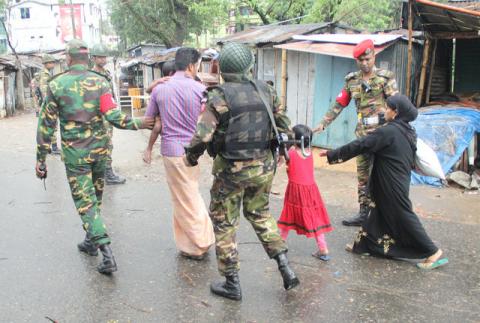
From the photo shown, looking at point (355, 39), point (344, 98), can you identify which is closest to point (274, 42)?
point (355, 39)

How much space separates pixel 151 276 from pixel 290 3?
51.3ft

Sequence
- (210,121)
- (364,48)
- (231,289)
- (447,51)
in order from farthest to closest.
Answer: (447,51), (364,48), (231,289), (210,121)

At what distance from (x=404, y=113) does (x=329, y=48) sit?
14.1 feet

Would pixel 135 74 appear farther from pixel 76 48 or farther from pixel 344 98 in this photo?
pixel 76 48

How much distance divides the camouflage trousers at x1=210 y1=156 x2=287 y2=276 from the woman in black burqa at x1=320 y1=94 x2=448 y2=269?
857 millimetres

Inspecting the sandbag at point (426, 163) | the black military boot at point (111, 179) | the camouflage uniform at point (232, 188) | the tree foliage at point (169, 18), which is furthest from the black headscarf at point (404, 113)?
the tree foliage at point (169, 18)

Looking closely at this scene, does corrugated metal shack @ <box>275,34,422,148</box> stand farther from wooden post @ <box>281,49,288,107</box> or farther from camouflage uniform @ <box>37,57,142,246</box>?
camouflage uniform @ <box>37,57,142,246</box>

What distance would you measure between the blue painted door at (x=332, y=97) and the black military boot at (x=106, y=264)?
5.87 metres

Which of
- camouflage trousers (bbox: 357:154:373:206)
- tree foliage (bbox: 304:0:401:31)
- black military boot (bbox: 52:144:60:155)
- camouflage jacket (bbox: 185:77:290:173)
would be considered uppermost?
tree foliage (bbox: 304:0:401:31)

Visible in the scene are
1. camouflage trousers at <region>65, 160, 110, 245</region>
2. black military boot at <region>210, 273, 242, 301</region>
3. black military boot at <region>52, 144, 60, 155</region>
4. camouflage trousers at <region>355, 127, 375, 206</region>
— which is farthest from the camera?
black military boot at <region>52, 144, 60, 155</region>

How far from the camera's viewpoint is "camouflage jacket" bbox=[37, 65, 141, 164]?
3748 mm

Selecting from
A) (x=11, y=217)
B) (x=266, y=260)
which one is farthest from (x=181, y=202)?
(x=11, y=217)

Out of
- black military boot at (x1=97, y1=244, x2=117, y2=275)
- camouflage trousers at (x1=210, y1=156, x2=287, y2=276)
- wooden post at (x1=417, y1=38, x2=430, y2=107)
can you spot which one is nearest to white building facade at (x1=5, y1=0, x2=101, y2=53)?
wooden post at (x1=417, y1=38, x2=430, y2=107)

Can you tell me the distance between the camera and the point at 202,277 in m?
3.83
